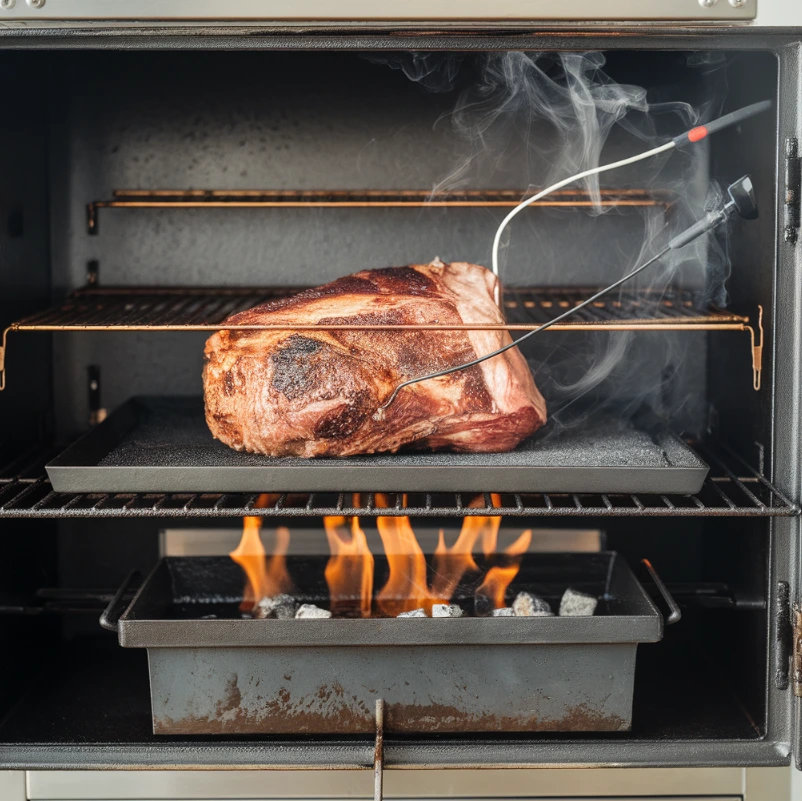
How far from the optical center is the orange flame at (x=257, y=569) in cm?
187

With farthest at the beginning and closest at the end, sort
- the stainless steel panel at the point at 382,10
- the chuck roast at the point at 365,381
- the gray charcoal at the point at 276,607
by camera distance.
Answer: the gray charcoal at the point at 276,607 → the chuck roast at the point at 365,381 → the stainless steel panel at the point at 382,10

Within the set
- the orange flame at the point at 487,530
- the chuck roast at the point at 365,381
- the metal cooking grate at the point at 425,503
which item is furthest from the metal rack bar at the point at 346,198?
the orange flame at the point at 487,530

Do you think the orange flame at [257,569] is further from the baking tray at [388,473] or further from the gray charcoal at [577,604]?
the gray charcoal at [577,604]

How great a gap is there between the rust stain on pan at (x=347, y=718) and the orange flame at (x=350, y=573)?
Result: 298 millimetres

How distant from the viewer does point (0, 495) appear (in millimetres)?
1582

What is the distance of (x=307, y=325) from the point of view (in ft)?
4.99

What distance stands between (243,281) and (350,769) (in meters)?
1.06

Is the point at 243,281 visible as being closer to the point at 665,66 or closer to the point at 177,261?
the point at 177,261

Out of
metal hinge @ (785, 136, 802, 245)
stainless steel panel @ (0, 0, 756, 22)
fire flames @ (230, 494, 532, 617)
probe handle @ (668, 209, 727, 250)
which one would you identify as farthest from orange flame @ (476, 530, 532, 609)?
stainless steel panel @ (0, 0, 756, 22)

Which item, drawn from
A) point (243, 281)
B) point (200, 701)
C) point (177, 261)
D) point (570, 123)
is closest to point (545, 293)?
point (570, 123)

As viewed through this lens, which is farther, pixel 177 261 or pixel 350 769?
pixel 177 261

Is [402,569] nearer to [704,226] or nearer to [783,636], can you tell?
[783,636]

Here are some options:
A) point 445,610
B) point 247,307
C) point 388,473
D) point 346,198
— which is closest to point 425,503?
point 388,473

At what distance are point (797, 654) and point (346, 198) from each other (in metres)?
1.24
